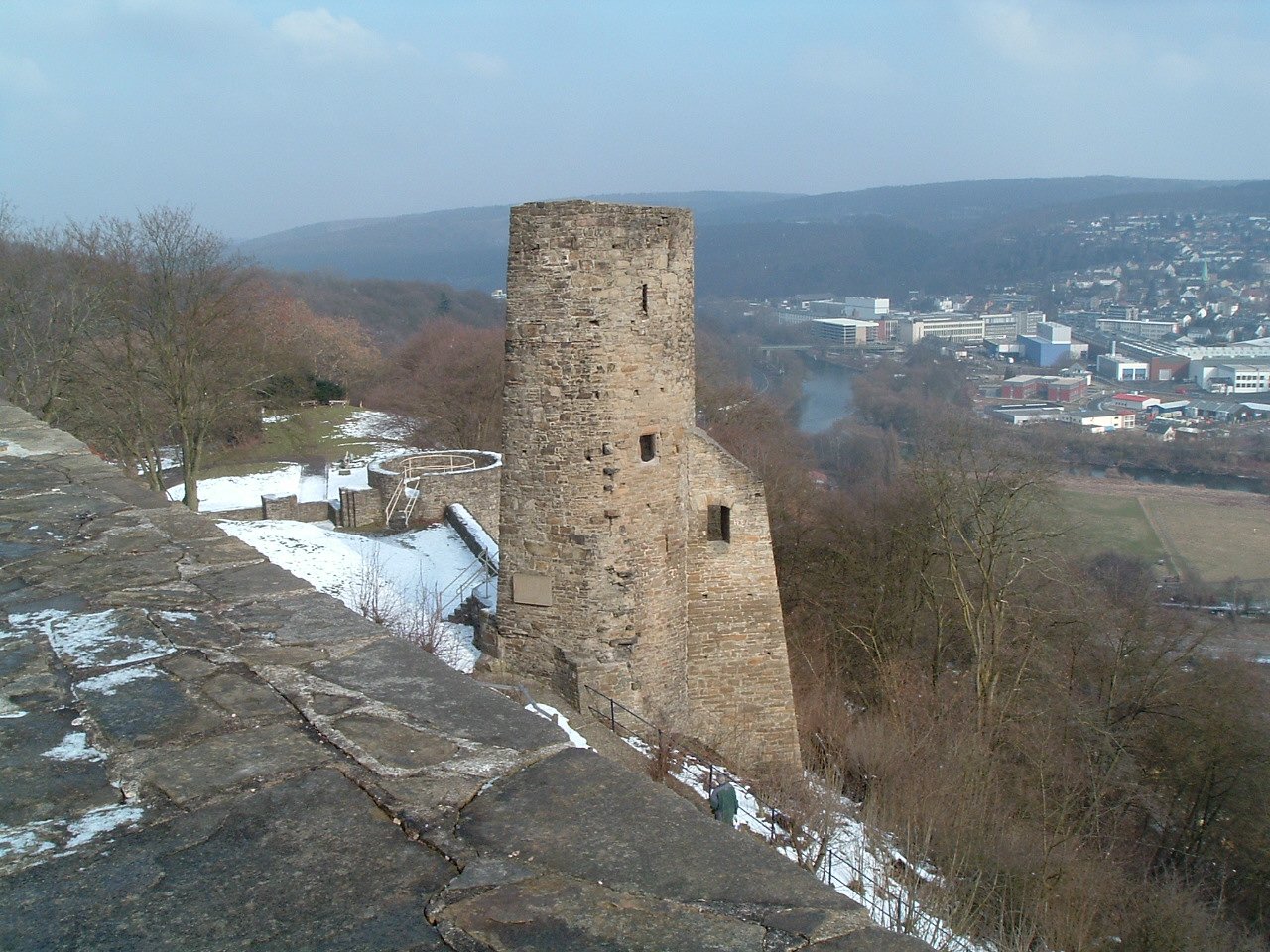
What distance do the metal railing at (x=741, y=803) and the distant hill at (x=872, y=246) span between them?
5609 centimetres

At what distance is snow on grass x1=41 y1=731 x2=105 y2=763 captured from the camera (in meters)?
2.09

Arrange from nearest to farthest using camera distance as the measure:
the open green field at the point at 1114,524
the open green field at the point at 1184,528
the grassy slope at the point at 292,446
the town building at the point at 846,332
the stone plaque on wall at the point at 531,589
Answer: the stone plaque on wall at the point at 531,589
the open green field at the point at 1184,528
the open green field at the point at 1114,524
the grassy slope at the point at 292,446
the town building at the point at 846,332

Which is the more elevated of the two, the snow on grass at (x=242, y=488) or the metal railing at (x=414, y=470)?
the metal railing at (x=414, y=470)

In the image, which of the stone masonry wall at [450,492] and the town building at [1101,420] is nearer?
the stone masonry wall at [450,492]

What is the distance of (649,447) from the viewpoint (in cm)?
1108

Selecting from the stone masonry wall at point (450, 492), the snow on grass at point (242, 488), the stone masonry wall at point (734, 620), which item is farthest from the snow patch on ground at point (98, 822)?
the snow on grass at point (242, 488)

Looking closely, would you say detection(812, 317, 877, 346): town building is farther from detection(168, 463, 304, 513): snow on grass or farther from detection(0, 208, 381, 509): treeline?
detection(0, 208, 381, 509): treeline

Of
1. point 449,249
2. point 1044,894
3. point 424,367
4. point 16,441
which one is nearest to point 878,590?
point 1044,894

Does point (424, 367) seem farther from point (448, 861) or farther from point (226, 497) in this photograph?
point (448, 861)

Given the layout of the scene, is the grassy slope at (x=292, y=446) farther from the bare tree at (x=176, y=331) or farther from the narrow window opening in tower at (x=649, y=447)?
the narrow window opening in tower at (x=649, y=447)

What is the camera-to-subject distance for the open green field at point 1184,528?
27562 millimetres

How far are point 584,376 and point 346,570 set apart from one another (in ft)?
24.8

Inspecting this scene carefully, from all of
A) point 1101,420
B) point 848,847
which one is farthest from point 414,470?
point 1101,420

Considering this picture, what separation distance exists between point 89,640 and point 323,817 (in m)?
1.38
